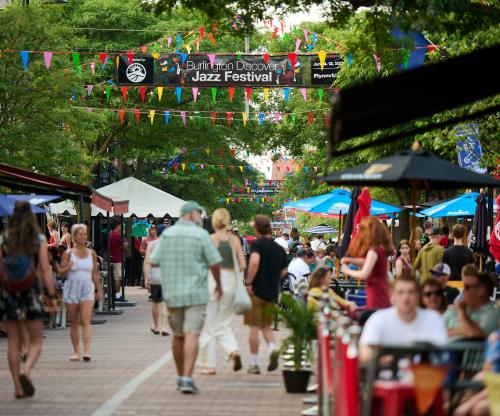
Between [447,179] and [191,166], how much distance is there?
163ft

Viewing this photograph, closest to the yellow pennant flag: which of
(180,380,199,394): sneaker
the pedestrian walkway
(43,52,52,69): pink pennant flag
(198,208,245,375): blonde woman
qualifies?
(43,52,52,69): pink pennant flag

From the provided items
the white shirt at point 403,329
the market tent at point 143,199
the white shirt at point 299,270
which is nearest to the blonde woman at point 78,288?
the white shirt at point 299,270

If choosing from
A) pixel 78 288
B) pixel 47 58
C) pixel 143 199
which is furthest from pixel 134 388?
pixel 143 199

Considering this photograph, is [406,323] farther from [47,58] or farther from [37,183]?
[47,58]

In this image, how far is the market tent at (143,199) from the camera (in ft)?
112

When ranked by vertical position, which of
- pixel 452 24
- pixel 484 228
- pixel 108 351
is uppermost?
pixel 452 24

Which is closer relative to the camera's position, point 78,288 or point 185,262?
point 185,262

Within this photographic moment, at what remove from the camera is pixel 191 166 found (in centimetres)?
6059

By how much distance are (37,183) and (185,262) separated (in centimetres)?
988

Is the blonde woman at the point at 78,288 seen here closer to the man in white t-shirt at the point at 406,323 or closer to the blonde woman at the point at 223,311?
the blonde woman at the point at 223,311

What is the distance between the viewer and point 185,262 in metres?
12.1

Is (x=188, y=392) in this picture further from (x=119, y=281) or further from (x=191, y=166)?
(x=191, y=166)

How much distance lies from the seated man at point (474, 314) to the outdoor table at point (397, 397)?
2.54 meters

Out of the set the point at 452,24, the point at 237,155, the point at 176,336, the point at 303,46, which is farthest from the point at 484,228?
the point at 237,155
